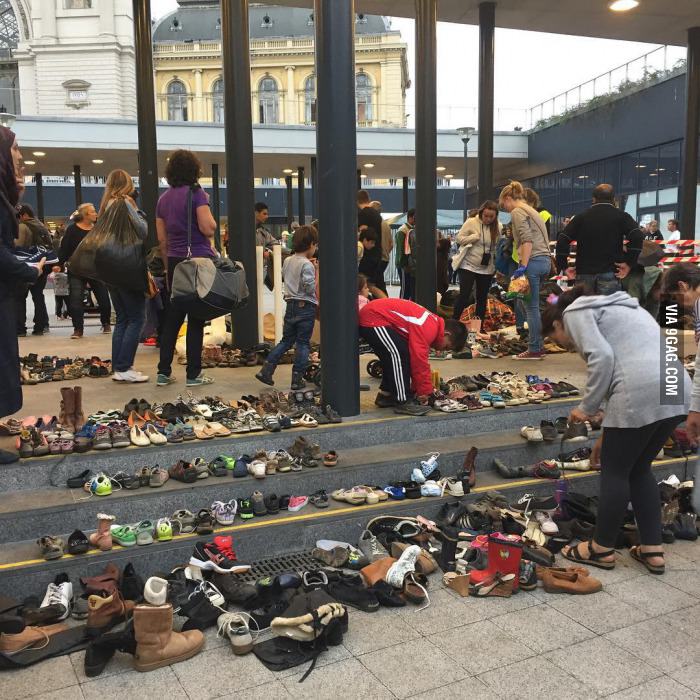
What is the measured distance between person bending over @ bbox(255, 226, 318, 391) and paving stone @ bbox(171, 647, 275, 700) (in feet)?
11.2

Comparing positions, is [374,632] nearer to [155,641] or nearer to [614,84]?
[155,641]

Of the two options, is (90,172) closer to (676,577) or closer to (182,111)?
(676,577)

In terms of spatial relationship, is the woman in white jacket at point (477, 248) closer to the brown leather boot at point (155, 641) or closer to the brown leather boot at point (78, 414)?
the brown leather boot at point (78, 414)

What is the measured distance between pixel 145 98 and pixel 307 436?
20.7ft

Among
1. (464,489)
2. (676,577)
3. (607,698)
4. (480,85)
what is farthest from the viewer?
(480,85)

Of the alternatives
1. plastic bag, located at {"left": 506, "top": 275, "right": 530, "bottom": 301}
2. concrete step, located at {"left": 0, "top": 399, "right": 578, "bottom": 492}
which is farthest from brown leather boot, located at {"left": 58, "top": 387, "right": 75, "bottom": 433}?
plastic bag, located at {"left": 506, "top": 275, "right": 530, "bottom": 301}

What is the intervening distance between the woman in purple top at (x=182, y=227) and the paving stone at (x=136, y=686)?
369 centimetres

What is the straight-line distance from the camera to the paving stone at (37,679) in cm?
288

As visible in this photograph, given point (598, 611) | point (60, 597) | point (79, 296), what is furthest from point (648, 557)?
point (79, 296)

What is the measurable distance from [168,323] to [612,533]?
4.19m

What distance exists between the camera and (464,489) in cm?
482

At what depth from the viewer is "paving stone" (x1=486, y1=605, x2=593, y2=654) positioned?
10.6ft

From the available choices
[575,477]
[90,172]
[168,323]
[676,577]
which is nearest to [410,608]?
[676,577]

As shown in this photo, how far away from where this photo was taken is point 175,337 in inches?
252
